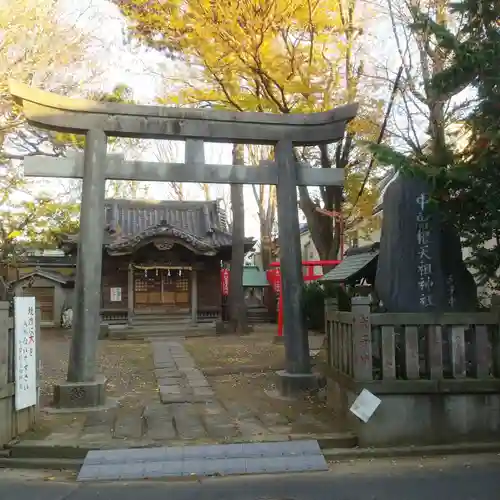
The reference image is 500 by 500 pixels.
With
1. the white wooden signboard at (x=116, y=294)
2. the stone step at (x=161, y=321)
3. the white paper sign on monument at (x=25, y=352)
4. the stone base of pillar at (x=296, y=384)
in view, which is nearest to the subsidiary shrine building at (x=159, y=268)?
the white wooden signboard at (x=116, y=294)

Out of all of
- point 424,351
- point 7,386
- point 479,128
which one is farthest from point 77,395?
point 479,128

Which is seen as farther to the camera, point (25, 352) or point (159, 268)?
point (159, 268)

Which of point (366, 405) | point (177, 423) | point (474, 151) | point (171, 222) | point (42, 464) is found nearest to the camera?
point (42, 464)

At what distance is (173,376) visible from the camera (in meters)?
10.8

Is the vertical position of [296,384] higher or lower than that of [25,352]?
lower

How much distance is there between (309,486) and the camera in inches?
203

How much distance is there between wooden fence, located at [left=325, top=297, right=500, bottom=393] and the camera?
6.25m

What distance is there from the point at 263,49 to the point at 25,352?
8992 millimetres

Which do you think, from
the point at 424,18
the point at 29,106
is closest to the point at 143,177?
the point at 29,106

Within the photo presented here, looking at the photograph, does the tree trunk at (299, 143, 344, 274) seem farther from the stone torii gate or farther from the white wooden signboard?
the white wooden signboard

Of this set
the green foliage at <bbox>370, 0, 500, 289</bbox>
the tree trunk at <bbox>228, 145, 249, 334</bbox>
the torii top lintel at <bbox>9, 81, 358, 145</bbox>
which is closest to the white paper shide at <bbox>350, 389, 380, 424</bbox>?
the green foliage at <bbox>370, 0, 500, 289</bbox>

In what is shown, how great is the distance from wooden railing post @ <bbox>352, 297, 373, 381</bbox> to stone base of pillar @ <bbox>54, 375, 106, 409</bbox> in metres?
4.04

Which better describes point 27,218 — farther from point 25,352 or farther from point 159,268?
point 25,352

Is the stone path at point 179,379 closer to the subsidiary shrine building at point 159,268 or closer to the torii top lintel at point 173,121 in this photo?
the torii top lintel at point 173,121
